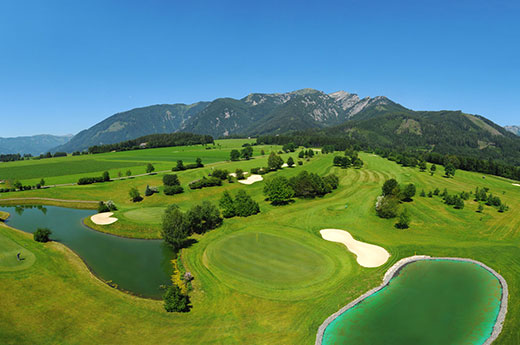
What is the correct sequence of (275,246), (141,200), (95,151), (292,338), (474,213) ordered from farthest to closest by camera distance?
(95,151), (141,200), (474,213), (275,246), (292,338)

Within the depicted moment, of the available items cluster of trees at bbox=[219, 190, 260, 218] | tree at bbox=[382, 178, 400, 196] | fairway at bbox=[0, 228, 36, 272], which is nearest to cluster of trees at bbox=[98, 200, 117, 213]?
fairway at bbox=[0, 228, 36, 272]

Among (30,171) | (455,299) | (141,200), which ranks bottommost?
(455,299)

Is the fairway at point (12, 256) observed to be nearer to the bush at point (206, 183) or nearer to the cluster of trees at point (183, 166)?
the bush at point (206, 183)

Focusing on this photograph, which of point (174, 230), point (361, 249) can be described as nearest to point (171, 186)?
point (174, 230)

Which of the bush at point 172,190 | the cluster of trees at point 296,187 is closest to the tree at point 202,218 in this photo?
the cluster of trees at point 296,187

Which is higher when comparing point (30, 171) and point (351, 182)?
point (30, 171)

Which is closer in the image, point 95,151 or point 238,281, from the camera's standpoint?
point 238,281

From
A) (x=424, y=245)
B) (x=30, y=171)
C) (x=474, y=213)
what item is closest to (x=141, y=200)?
(x=424, y=245)

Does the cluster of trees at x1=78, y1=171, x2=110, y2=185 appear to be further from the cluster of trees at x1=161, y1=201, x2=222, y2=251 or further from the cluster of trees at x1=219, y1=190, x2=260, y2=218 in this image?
the cluster of trees at x1=219, y1=190, x2=260, y2=218

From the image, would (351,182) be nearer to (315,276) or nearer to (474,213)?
(474,213)
